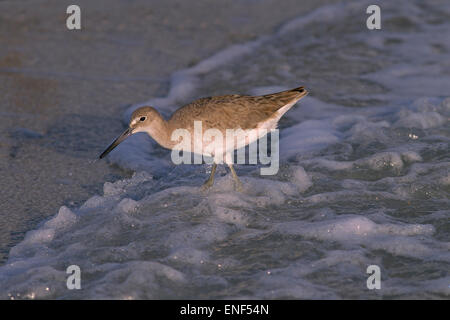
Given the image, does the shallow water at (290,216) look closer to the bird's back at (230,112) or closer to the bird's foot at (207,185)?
the bird's foot at (207,185)

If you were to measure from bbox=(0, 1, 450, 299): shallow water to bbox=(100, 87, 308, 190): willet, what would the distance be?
420 mm

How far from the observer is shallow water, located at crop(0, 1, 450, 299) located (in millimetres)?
4578

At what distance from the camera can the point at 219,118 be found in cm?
588

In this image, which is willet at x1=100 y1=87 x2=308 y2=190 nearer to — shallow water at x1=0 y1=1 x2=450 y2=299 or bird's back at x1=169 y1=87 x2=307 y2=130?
bird's back at x1=169 y1=87 x2=307 y2=130

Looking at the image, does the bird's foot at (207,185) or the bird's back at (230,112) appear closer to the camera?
the bird's back at (230,112)

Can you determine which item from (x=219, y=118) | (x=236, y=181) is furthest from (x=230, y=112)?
(x=236, y=181)

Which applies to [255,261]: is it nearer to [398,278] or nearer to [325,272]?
[325,272]

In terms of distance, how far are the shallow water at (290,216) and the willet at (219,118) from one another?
16.5 inches

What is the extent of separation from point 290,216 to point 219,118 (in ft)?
3.48

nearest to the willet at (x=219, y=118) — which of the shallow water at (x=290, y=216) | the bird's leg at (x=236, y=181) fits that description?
the bird's leg at (x=236, y=181)

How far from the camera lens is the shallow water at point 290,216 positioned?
4.58 meters

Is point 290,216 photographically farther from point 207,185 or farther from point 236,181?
point 207,185

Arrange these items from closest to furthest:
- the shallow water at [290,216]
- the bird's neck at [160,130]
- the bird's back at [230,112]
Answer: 1. the shallow water at [290,216]
2. the bird's back at [230,112]
3. the bird's neck at [160,130]

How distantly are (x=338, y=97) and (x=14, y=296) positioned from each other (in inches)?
205
